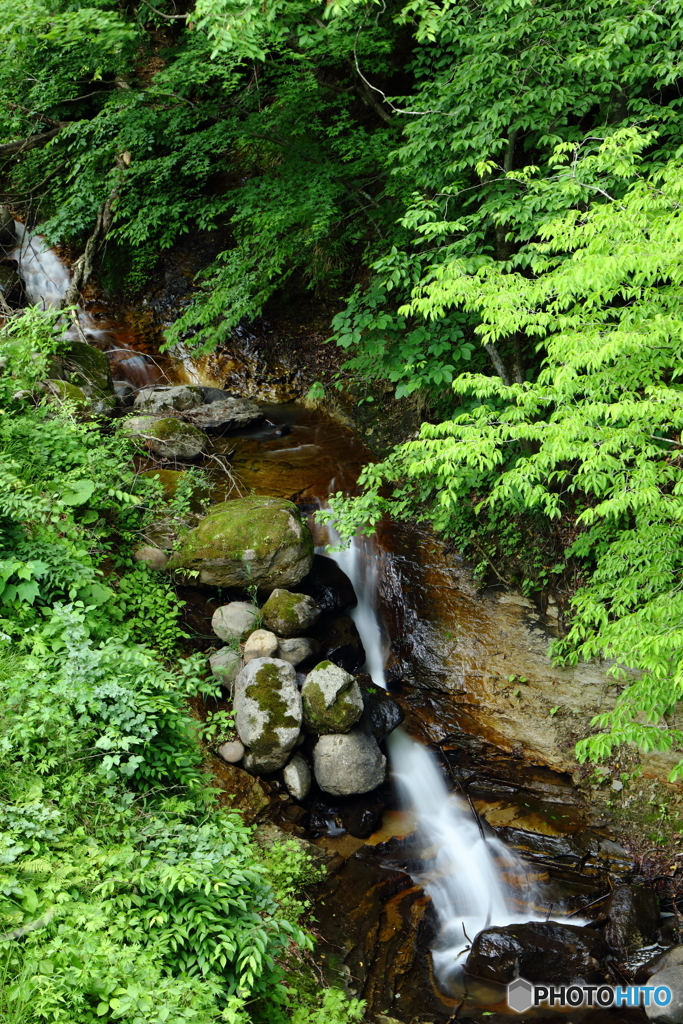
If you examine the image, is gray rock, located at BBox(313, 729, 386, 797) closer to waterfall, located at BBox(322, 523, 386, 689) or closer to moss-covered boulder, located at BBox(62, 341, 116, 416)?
waterfall, located at BBox(322, 523, 386, 689)

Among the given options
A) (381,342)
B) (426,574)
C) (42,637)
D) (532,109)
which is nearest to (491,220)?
(532,109)

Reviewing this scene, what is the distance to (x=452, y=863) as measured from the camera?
6.46 meters

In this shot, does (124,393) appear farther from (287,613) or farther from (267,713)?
(267,713)

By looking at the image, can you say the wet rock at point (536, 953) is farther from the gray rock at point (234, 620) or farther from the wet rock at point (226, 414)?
the wet rock at point (226, 414)

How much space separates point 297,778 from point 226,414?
6453 millimetres

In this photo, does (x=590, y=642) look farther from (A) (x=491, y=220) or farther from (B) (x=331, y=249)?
(B) (x=331, y=249)

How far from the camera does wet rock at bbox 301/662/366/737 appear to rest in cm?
661

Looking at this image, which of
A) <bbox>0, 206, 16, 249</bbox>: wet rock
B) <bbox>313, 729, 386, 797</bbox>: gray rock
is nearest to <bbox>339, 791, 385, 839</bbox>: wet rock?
<bbox>313, 729, 386, 797</bbox>: gray rock

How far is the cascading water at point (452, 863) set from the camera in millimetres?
5895

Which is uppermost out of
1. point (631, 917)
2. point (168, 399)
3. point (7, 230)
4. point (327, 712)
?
point (7, 230)

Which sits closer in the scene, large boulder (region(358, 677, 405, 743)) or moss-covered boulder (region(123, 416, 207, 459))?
large boulder (region(358, 677, 405, 743))

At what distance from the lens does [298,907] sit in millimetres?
4961

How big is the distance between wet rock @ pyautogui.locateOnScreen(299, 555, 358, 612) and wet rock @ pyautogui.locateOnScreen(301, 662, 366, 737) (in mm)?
1333

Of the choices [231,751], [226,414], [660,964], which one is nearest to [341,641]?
[231,751]
